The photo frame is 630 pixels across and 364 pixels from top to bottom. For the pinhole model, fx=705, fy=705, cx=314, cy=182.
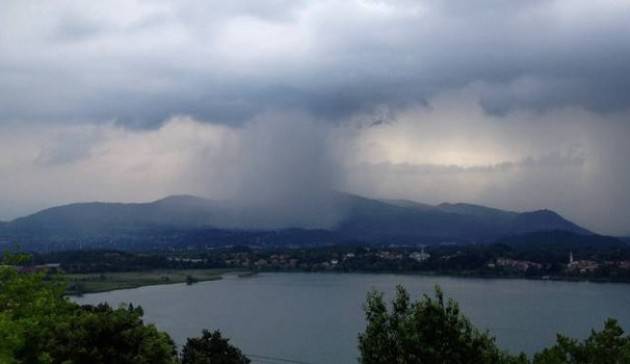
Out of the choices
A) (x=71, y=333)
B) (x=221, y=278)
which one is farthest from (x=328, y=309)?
(x=71, y=333)

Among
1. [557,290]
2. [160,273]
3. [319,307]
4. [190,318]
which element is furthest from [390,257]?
[190,318]

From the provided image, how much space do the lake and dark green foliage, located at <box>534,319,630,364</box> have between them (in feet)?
Result: 43.6

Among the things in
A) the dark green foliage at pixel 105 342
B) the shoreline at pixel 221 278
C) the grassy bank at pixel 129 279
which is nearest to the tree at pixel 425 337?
the dark green foliage at pixel 105 342

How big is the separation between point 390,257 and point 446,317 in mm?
57983

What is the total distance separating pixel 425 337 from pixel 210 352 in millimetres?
5039

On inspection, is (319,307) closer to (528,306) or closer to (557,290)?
(528,306)

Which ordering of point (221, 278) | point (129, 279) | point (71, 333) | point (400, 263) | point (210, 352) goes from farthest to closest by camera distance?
1. point (400, 263)
2. point (221, 278)
3. point (129, 279)
4. point (210, 352)
5. point (71, 333)

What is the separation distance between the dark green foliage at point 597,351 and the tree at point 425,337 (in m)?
0.75

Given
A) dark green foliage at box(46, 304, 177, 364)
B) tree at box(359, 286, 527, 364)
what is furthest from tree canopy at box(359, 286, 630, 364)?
dark green foliage at box(46, 304, 177, 364)

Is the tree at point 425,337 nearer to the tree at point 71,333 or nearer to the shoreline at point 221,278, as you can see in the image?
the tree at point 71,333

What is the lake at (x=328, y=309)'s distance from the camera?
23.7 meters

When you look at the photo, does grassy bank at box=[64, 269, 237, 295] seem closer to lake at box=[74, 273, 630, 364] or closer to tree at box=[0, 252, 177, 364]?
lake at box=[74, 273, 630, 364]

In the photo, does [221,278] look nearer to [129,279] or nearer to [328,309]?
[129,279]

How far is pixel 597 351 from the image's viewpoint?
25.0 ft
